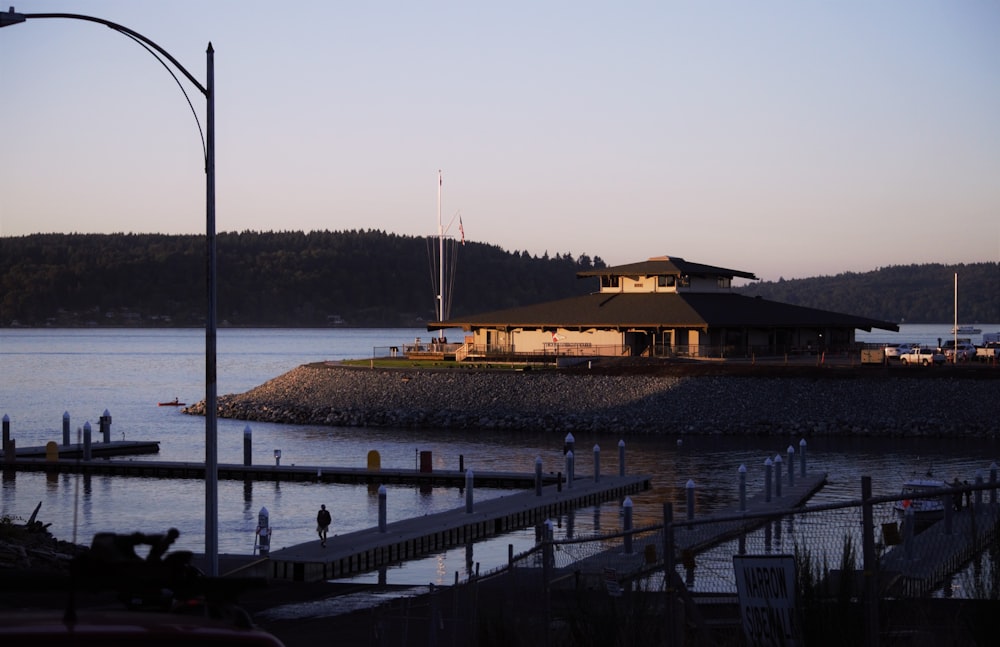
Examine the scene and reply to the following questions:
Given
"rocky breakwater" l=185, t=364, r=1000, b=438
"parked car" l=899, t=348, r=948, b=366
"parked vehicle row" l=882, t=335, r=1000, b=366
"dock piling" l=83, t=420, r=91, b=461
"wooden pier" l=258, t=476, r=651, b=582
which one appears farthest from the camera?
"parked vehicle row" l=882, t=335, r=1000, b=366

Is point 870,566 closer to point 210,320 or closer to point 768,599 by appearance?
point 768,599

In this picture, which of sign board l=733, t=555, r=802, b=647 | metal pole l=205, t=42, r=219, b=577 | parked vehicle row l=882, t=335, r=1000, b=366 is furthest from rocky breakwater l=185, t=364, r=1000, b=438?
sign board l=733, t=555, r=802, b=647

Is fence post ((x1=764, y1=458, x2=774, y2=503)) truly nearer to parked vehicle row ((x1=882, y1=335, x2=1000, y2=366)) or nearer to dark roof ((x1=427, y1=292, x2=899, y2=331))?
parked vehicle row ((x1=882, y1=335, x2=1000, y2=366))

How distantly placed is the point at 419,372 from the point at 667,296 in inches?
685

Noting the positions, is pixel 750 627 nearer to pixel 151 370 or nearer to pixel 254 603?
pixel 254 603

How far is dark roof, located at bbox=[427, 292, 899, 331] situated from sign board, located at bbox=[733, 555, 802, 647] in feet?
214

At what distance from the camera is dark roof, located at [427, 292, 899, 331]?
76438 millimetres

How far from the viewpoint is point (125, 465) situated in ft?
166

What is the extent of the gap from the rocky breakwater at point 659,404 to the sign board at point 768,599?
5471 centimetres

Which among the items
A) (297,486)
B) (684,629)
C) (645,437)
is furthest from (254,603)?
(645,437)

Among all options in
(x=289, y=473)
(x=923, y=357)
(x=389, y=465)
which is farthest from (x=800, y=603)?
(x=923, y=357)

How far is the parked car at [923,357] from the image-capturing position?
242 feet

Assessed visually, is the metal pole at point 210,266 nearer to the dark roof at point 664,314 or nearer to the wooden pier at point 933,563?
the wooden pier at point 933,563

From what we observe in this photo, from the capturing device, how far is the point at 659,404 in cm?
6688
